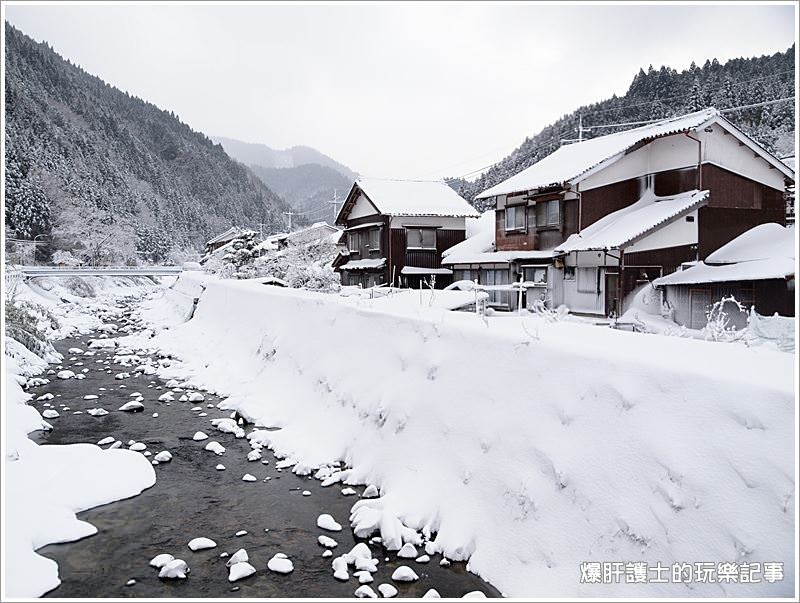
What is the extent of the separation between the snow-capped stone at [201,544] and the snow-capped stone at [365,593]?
6.96ft

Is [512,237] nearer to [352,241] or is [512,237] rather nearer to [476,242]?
[476,242]

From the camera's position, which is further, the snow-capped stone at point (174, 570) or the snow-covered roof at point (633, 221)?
the snow-covered roof at point (633, 221)

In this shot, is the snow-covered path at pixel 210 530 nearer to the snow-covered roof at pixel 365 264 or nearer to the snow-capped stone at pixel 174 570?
the snow-capped stone at pixel 174 570

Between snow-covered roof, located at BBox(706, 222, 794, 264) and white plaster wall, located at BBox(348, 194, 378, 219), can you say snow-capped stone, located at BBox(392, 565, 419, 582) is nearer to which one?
snow-covered roof, located at BBox(706, 222, 794, 264)

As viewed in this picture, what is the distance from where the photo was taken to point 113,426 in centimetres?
1080

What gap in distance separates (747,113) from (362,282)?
135 feet

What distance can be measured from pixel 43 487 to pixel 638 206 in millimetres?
20330

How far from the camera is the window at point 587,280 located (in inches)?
733

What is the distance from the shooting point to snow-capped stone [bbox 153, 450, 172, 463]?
9.05 m

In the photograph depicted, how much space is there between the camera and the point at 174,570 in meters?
5.74

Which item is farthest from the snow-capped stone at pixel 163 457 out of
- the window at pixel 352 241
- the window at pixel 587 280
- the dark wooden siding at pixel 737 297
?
the window at pixel 352 241

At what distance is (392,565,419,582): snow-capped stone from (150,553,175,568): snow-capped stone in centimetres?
273

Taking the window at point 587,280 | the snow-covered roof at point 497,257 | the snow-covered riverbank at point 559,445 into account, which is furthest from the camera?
the snow-covered roof at point 497,257

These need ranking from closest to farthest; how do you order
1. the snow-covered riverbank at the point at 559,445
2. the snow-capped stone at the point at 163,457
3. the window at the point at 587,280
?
1. the snow-covered riverbank at the point at 559,445
2. the snow-capped stone at the point at 163,457
3. the window at the point at 587,280
